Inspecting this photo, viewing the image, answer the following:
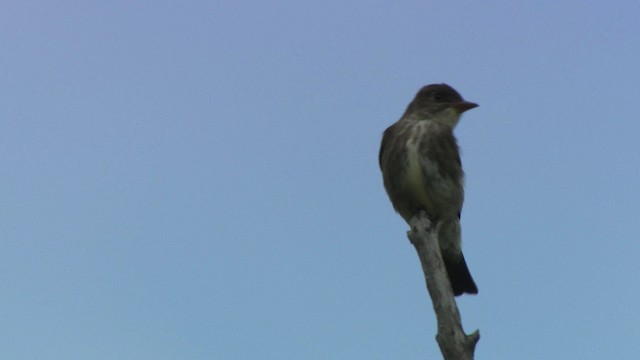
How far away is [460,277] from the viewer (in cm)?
819

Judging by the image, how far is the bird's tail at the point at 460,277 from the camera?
320 inches

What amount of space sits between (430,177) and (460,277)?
1.05 m

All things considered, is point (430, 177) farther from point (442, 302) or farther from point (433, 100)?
point (442, 302)

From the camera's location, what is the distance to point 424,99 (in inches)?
351

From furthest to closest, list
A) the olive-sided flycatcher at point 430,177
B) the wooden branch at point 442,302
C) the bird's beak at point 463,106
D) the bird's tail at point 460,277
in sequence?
the bird's beak at point 463,106, the bird's tail at point 460,277, the olive-sided flycatcher at point 430,177, the wooden branch at point 442,302

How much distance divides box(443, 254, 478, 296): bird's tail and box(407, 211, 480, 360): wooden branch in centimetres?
243

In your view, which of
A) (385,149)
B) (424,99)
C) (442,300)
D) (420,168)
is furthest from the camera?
(424,99)

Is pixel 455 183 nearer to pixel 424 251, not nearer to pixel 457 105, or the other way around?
pixel 457 105

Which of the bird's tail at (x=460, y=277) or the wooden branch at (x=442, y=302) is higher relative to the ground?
the bird's tail at (x=460, y=277)

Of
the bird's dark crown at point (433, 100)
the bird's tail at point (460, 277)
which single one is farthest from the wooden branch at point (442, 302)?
the bird's dark crown at point (433, 100)

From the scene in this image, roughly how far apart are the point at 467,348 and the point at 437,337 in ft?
→ 0.64

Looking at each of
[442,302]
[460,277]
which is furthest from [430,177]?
[442,302]

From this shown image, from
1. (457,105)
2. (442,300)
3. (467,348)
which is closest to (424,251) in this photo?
(442,300)

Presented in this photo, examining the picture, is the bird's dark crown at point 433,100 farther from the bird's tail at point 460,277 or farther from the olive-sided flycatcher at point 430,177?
the bird's tail at point 460,277
